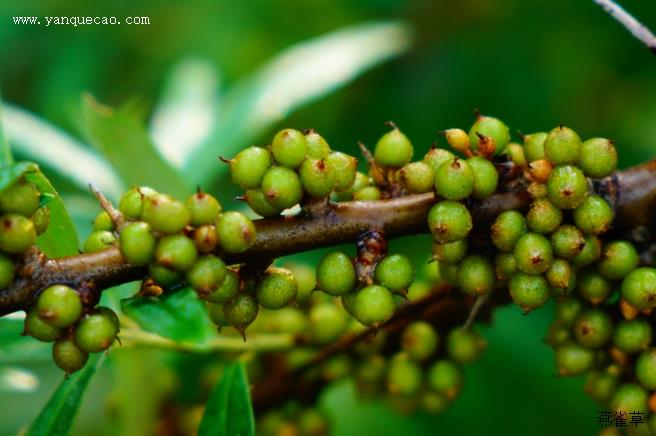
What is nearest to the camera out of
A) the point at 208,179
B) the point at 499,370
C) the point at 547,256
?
the point at 547,256

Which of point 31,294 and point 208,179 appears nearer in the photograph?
point 31,294

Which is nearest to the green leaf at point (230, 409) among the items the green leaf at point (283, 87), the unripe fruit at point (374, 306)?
the unripe fruit at point (374, 306)

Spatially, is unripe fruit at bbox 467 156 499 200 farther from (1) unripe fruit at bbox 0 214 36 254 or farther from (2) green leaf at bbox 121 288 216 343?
(1) unripe fruit at bbox 0 214 36 254

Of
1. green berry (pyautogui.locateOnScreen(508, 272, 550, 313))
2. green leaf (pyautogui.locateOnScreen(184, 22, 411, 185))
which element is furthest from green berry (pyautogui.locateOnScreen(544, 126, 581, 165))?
green leaf (pyautogui.locateOnScreen(184, 22, 411, 185))

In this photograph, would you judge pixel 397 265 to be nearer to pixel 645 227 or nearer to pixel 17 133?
pixel 645 227

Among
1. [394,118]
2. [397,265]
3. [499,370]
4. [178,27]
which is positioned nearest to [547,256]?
[397,265]

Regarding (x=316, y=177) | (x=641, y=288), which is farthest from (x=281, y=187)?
(x=641, y=288)

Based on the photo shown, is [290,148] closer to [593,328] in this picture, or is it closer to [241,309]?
[241,309]
